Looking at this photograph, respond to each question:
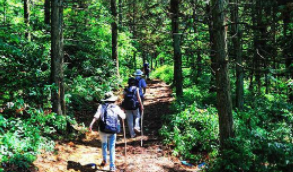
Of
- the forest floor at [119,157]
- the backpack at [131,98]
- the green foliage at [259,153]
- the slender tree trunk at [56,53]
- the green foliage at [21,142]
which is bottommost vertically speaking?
the forest floor at [119,157]

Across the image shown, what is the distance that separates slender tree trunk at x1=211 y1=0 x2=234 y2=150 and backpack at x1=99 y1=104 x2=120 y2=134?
8.39 feet

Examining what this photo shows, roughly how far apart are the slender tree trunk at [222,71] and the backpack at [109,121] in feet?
8.39

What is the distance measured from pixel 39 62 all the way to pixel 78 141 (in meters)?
2.88

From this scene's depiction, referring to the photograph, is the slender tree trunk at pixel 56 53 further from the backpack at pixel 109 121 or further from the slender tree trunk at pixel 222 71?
the slender tree trunk at pixel 222 71

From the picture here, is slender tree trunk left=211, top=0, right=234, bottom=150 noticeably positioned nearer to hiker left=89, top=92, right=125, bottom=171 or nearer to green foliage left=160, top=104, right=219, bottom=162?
green foliage left=160, top=104, right=219, bottom=162

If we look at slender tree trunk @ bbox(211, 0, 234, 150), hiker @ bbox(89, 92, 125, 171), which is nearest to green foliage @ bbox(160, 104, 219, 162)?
slender tree trunk @ bbox(211, 0, 234, 150)

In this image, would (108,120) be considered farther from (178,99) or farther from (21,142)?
(178,99)

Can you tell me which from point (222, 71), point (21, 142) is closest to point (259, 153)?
point (222, 71)

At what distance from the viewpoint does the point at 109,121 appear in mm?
5754

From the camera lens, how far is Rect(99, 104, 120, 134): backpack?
18.8ft

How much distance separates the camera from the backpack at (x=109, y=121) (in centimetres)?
574

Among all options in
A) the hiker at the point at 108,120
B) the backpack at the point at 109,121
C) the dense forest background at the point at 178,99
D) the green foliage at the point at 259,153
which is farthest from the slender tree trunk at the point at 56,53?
the green foliage at the point at 259,153

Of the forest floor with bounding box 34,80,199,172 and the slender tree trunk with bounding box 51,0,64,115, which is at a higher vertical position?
the slender tree trunk with bounding box 51,0,64,115

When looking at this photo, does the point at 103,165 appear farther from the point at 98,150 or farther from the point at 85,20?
the point at 85,20
